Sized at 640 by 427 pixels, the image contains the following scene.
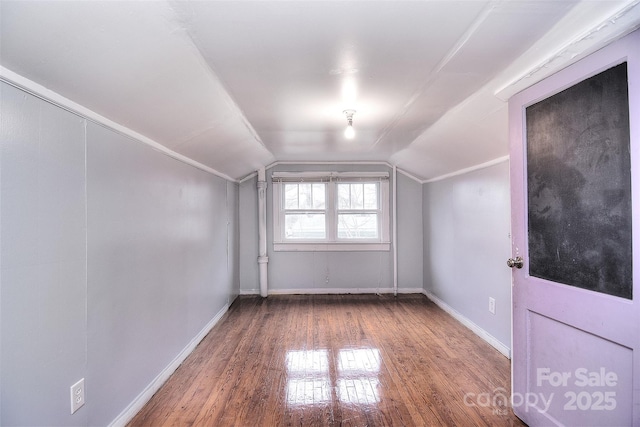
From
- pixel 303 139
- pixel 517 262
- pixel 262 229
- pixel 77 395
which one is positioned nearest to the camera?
pixel 77 395

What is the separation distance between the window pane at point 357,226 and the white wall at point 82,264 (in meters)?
2.92

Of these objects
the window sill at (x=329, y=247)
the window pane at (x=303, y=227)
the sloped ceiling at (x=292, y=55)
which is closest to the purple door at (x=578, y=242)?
the sloped ceiling at (x=292, y=55)

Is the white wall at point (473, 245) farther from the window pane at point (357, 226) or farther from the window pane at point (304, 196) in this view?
the window pane at point (304, 196)

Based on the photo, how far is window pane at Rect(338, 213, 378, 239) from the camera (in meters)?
5.39

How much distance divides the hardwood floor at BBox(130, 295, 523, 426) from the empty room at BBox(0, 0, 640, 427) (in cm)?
2

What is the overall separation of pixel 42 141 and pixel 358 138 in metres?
2.88

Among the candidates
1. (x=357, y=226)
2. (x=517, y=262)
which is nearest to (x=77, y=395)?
(x=517, y=262)

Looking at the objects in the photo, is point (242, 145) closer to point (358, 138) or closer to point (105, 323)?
point (358, 138)

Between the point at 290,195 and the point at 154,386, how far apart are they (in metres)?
3.41

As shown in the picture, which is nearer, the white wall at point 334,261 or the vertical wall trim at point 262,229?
the vertical wall trim at point 262,229

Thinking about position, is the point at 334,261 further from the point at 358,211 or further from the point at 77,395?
the point at 77,395

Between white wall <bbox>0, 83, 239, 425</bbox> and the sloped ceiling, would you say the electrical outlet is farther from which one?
the sloped ceiling

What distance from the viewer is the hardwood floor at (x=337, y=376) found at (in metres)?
2.12

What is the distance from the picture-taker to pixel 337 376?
2.62 metres
